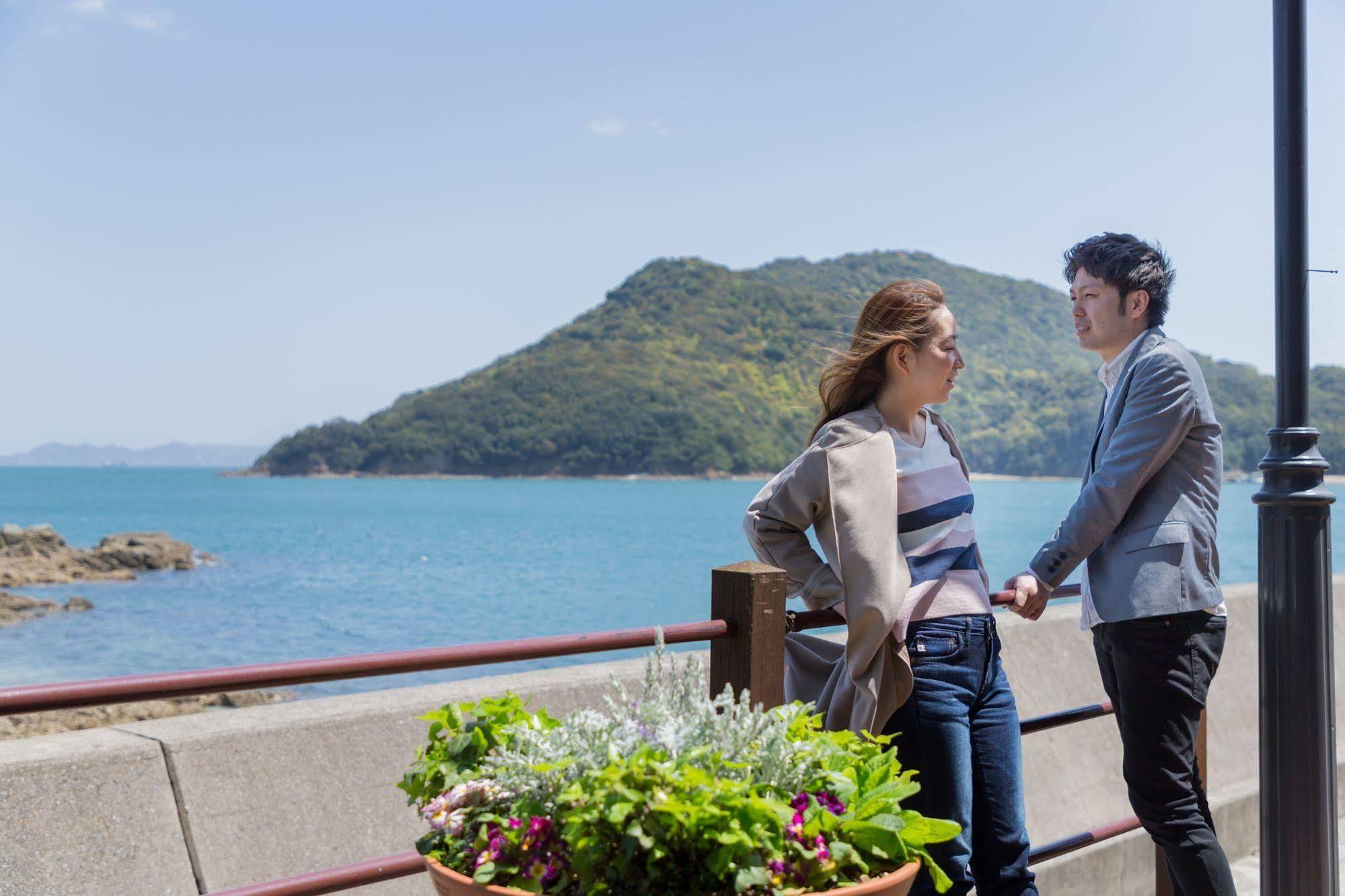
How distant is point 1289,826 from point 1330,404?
61.5 m

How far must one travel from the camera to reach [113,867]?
288cm

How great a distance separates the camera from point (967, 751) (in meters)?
2.49

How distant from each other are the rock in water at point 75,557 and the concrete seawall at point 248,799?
165ft

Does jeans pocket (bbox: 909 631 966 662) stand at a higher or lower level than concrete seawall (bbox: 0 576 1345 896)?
higher

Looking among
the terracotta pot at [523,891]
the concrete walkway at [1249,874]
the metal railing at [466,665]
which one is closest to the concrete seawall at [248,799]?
the concrete walkway at [1249,874]

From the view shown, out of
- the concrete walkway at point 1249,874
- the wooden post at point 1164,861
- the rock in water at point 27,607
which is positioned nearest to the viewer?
the wooden post at point 1164,861

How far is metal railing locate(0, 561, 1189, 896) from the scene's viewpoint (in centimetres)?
184

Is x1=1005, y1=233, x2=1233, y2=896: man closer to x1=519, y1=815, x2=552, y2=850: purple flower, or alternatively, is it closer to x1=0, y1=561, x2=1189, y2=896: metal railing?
x1=0, y1=561, x2=1189, y2=896: metal railing

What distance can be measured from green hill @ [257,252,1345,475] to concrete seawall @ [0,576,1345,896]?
103m

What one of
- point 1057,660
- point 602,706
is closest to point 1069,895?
point 1057,660

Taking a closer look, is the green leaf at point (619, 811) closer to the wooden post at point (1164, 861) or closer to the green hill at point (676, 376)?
the wooden post at point (1164, 861)

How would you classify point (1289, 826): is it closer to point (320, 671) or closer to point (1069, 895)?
point (1069, 895)

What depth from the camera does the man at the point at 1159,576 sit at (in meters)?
2.76

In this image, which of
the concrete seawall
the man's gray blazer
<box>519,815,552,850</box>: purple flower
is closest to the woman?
the man's gray blazer
